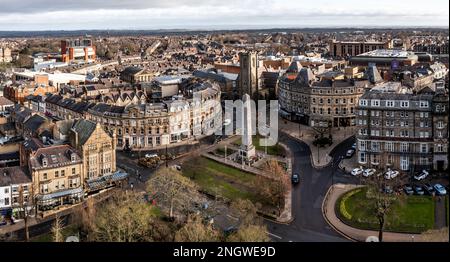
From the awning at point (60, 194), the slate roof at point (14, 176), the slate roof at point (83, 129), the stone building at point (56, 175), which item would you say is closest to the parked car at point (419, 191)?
the stone building at point (56, 175)

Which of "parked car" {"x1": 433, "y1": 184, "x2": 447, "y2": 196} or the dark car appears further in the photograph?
the dark car

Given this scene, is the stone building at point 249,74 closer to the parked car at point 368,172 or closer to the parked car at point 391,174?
the parked car at point 368,172

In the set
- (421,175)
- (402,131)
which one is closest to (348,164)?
(402,131)

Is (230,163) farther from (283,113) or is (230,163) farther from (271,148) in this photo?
(283,113)

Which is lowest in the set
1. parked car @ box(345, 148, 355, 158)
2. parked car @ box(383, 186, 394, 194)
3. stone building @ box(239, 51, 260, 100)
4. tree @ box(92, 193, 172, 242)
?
parked car @ box(383, 186, 394, 194)

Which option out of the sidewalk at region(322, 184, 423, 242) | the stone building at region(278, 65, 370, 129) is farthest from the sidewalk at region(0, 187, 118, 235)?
the stone building at region(278, 65, 370, 129)

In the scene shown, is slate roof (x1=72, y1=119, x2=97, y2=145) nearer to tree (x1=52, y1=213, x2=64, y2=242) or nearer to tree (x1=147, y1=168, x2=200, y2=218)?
tree (x1=52, y1=213, x2=64, y2=242)
